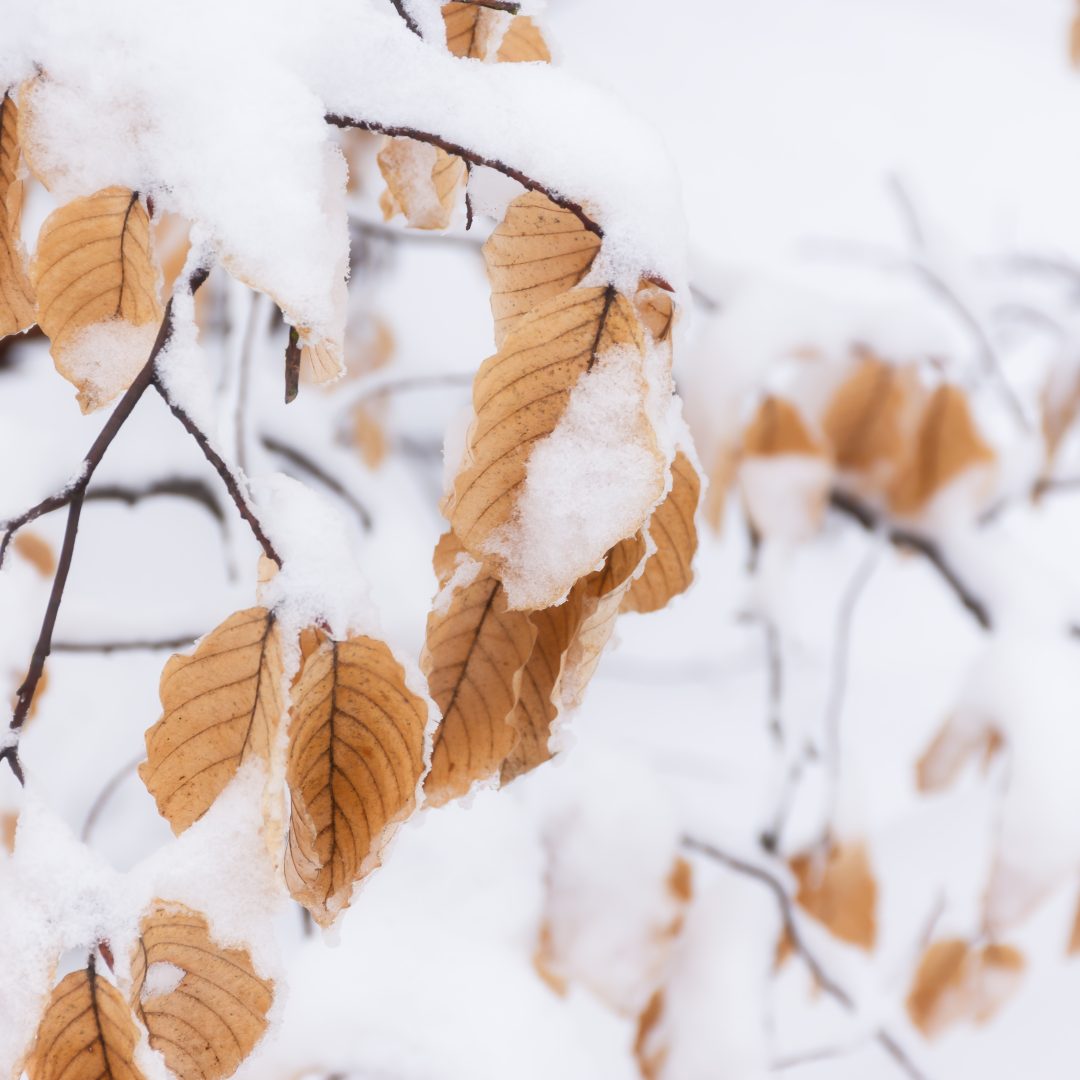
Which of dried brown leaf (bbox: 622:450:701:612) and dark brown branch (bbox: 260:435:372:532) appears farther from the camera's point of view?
dark brown branch (bbox: 260:435:372:532)

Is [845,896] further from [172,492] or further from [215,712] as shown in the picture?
[215,712]

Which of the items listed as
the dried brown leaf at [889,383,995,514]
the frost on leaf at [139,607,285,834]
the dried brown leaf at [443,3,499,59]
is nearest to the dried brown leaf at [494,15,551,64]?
the dried brown leaf at [443,3,499,59]

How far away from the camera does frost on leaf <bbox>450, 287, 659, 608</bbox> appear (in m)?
0.27

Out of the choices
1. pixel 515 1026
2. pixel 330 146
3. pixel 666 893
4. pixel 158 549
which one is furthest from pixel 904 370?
pixel 158 549

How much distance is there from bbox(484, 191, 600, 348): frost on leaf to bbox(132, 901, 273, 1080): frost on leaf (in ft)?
0.66

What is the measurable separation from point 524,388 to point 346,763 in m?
0.12

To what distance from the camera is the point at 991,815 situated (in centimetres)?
184

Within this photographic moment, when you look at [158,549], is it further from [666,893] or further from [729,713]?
[729,713]

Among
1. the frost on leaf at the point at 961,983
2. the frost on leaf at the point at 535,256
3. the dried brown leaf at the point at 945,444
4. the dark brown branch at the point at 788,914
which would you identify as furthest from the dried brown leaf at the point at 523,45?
the frost on leaf at the point at 961,983

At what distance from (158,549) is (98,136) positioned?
116 centimetres

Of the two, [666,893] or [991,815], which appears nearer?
[666,893]

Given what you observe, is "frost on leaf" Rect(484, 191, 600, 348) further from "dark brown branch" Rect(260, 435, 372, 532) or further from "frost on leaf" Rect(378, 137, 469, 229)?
"dark brown branch" Rect(260, 435, 372, 532)

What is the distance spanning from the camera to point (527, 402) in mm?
275

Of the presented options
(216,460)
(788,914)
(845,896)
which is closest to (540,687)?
(216,460)
